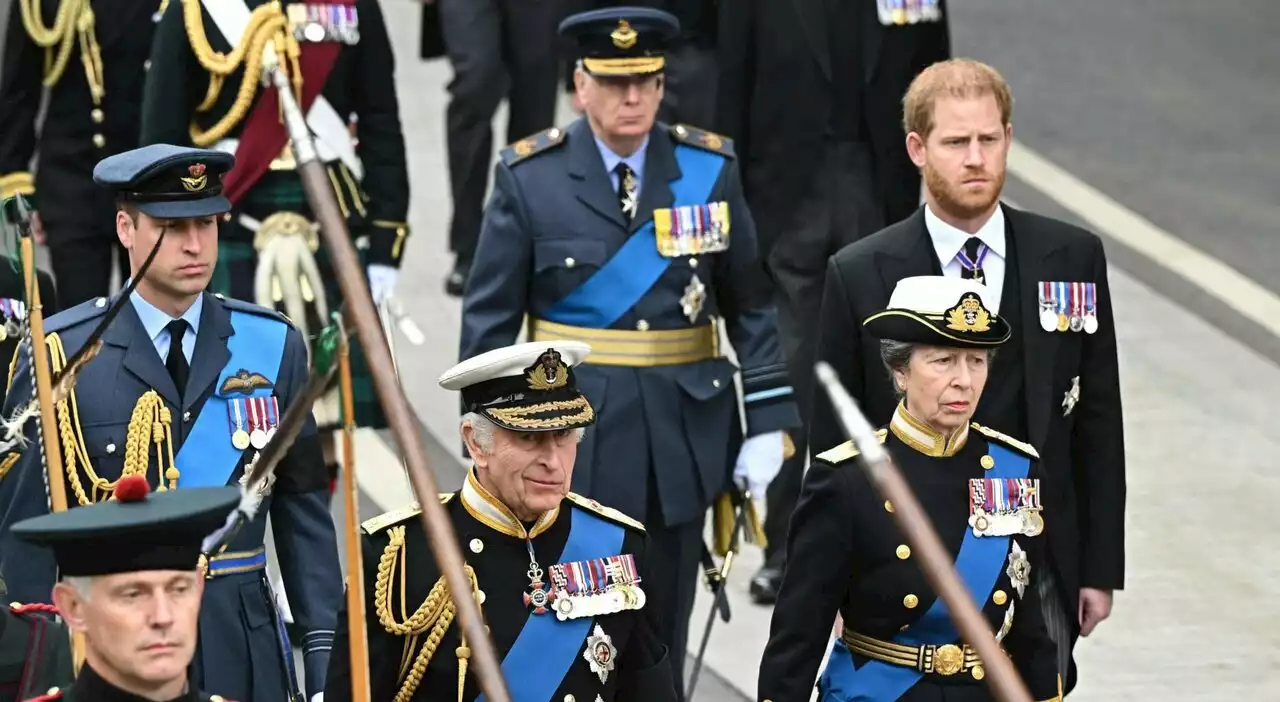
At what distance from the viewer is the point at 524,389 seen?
6.14 m

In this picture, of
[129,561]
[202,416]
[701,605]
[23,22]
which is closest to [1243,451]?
[701,605]

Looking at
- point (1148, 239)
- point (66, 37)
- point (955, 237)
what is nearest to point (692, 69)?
point (66, 37)

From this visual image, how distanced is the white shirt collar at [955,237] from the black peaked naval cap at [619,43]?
1341mm

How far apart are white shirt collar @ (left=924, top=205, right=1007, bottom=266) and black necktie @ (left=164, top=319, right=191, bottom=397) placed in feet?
6.12

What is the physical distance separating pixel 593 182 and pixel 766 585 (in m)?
2.17

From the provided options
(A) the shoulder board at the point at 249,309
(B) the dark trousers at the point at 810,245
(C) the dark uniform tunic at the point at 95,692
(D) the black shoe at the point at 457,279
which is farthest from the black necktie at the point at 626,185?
(D) the black shoe at the point at 457,279

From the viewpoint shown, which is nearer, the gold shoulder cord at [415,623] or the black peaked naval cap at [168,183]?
the gold shoulder cord at [415,623]

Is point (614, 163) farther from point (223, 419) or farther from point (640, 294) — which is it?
point (223, 419)

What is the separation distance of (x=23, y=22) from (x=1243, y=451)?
4.86 metres

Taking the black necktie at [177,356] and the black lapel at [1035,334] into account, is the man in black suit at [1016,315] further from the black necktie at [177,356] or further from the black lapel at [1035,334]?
the black necktie at [177,356]

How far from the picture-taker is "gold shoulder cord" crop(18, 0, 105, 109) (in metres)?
10.8

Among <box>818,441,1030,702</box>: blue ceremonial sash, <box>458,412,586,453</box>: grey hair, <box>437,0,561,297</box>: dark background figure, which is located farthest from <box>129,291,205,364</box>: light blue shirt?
<box>437,0,561,297</box>: dark background figure

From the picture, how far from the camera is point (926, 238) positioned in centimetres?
741

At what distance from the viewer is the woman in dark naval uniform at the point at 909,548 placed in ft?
21.2
